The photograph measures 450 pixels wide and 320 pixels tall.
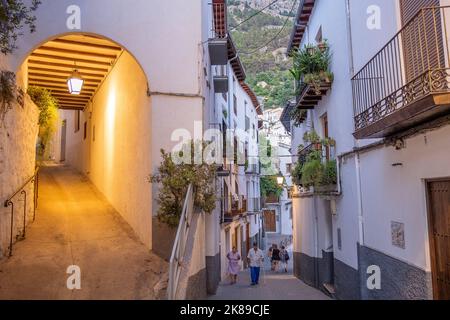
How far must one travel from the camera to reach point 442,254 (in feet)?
19.7

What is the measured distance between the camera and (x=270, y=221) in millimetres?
41031

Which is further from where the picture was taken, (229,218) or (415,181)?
(229,218)

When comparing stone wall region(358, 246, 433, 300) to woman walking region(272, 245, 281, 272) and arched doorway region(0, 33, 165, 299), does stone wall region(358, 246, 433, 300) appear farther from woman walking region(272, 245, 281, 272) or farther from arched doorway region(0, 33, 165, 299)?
woman walking region(272, 245, 281, 272)

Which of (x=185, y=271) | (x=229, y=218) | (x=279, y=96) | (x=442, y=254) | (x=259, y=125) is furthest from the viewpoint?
(x=279, y=96)

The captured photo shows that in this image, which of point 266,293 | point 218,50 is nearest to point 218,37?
point 218,50

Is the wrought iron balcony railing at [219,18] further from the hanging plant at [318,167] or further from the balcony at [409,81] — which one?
the balcony at [409,81]

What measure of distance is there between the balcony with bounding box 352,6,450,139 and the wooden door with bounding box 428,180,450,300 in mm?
A: 1086

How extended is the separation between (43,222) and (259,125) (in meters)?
27.5

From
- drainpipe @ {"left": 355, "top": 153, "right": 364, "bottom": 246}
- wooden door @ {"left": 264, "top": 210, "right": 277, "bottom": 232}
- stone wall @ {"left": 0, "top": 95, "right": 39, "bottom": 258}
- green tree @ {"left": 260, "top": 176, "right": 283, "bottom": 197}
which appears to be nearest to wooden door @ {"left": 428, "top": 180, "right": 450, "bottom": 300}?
drainpipe @ {"left": 355, "top": 153, "right": 364, "bottom": 246}

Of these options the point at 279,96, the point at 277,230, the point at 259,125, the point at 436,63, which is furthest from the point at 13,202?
the point at 279,96

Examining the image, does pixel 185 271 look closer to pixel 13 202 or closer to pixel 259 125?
pixel 13 202

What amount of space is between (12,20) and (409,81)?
672 cm

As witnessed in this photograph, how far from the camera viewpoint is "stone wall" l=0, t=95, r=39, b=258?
7195 millimetres

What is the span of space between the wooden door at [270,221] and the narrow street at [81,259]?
30.7 metres
